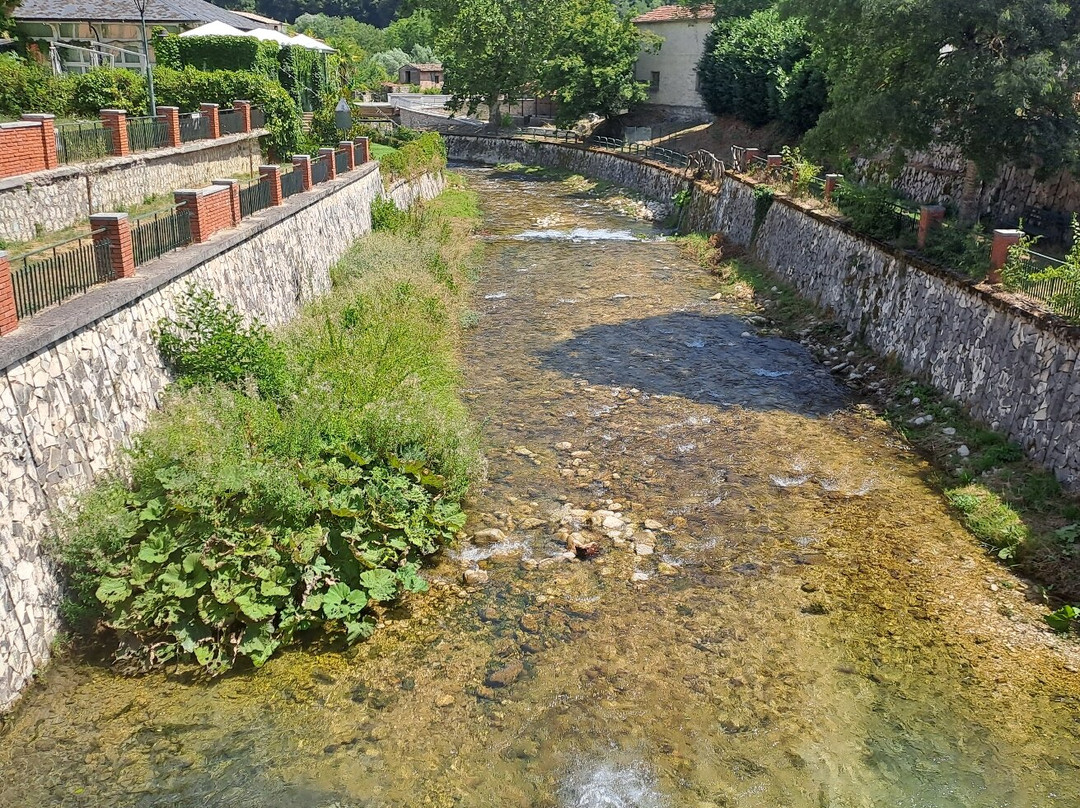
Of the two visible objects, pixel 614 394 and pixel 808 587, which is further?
pixel 614 394

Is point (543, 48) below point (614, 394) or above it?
above

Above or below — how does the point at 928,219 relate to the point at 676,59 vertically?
below

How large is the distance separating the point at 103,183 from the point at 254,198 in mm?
4256

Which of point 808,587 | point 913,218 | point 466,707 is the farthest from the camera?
point 913,218

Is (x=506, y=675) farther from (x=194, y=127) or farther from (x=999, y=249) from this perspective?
(x=194, y=127)

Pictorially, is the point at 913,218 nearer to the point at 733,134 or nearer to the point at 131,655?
the point at 131,655

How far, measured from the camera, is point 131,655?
956 cm

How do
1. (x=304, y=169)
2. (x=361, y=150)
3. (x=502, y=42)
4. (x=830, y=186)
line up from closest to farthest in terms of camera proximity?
(x=304, y=169) → (x=830, y=186) → (x=361, y=150) → (x=502, y=42)

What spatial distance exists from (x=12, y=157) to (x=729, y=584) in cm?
1532

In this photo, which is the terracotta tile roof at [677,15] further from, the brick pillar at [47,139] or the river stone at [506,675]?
the river stone at [506,675]

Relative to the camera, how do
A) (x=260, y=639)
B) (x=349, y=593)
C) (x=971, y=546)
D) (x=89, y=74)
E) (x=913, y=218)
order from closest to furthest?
(x=260, y=639)
(x=349, y=593)
(x=971, y=546)
(x=913, y=218)
(x=89, y=74)

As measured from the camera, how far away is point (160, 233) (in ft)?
A: 46.5

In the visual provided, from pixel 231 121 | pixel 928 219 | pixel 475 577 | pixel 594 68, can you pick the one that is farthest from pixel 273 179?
pixel 594 68

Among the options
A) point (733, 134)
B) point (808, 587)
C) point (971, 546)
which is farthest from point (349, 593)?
point (733, 134)
